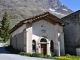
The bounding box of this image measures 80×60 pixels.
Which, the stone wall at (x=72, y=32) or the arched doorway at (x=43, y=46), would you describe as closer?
the arched doorway at (x=43, y=46)

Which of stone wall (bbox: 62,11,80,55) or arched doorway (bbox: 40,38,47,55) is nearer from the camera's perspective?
arched doorway (bbox: 40,38,47,55)

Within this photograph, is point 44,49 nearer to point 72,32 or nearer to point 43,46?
point 43,46

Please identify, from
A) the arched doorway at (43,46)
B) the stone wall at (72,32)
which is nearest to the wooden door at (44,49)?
the arched doorway at (43,46)

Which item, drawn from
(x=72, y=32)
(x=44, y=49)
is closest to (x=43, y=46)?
(x=44, y=49)

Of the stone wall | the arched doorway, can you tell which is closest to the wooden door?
the arched doorway

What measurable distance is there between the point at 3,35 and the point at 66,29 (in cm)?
2982

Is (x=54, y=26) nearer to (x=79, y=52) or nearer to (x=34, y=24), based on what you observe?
(x=34, y=24)

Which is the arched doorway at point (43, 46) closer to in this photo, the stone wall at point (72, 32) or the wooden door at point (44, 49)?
the wooden door at point (44, 49)

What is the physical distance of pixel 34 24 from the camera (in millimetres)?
28234

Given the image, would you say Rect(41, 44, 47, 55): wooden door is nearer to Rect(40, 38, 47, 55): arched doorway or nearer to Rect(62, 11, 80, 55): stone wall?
Rect(40, 38, 47, 55): arched doorway

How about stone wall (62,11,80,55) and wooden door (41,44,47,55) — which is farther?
stone wall (62,11,80,55)

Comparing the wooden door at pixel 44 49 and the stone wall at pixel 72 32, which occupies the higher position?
the stone wall at pixel 72 32

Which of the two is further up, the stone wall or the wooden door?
the stone wall

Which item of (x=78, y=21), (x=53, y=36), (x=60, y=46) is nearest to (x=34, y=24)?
(x=53, y=36)
